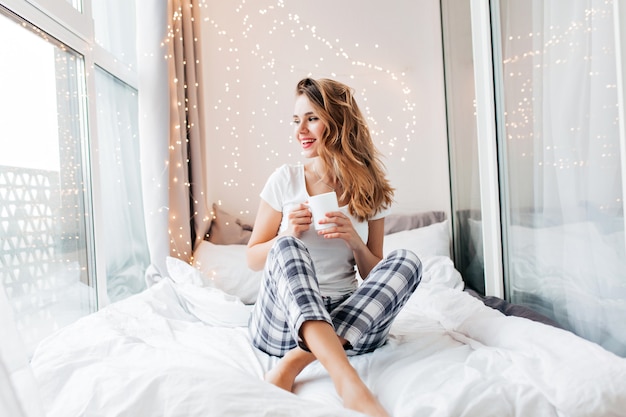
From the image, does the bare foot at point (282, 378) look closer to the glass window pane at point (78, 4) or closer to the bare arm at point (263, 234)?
the bare arm at point (263, 234)

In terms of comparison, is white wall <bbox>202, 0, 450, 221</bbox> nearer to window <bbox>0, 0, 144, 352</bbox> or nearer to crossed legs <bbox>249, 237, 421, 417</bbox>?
window <bbox>0, 0, 144, 352</bbox>

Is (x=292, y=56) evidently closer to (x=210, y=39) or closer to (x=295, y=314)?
(x=210, y=39)

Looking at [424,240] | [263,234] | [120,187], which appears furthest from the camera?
[424,240]

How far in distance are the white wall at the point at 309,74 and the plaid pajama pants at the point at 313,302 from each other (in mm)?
1484

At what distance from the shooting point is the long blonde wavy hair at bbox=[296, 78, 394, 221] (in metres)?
1.48

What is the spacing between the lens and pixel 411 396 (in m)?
0.90

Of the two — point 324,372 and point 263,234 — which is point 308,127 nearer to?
point 263,234

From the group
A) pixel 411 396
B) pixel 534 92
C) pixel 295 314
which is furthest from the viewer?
pixel 534 92

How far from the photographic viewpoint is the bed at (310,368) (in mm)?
770

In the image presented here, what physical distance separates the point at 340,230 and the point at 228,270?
3.26ft

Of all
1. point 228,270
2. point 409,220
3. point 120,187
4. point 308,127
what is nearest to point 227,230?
point 228,270

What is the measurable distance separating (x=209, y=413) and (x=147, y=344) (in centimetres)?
57

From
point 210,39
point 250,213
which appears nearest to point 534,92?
point 250,213

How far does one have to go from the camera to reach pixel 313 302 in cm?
103
